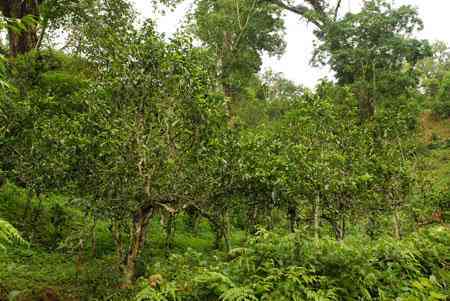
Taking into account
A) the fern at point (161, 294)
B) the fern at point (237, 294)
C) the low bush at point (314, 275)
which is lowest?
the fern at point (161, 294)

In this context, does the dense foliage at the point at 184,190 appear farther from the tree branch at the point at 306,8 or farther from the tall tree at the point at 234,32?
the tree branch at the point at 306,8

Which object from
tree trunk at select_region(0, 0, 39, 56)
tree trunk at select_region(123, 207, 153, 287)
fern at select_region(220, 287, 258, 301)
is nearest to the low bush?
fern at select_region(220, 287, 258, 301)

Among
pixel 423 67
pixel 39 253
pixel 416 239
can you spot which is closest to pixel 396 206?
pixel 416 239

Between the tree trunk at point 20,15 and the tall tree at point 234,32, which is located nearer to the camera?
the tree trunk at point 20,15

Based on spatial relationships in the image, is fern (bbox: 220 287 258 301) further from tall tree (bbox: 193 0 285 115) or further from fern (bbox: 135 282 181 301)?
tall tree (bbox: 193 0 285 115)

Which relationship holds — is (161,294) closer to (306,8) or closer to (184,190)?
(184,190)

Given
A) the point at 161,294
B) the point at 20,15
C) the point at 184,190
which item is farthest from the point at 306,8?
the point at 161,294

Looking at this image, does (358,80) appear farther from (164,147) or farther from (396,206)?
(164,147)

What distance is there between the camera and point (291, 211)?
33.4 feet

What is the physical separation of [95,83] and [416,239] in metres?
6.59

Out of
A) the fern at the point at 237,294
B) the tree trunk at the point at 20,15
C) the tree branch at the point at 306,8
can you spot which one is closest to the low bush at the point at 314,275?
the fern at the point at 237,294

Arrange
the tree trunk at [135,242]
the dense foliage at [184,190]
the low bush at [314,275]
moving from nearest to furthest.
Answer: the low bush at [314,275] < the dense foliage at [184,190] < the tree trunk at [135,242]

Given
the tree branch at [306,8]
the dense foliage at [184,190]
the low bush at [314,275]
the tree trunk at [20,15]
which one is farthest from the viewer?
the tree branch at [306,8]

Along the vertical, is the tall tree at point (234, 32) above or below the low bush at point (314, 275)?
above
